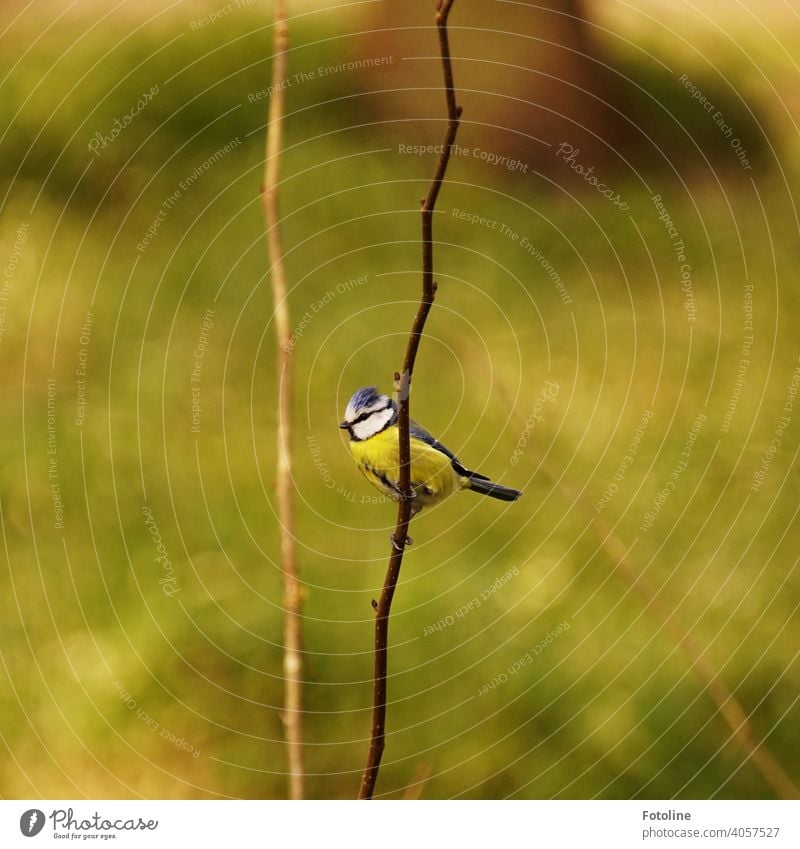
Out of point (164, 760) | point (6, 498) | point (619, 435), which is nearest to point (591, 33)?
point (619, 435)

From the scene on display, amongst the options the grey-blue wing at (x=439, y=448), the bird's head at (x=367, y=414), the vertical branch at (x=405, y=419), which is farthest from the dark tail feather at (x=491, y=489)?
the vertical branch at (x=405, y=419)

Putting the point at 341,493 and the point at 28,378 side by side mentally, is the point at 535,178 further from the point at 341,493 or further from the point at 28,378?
the point at 28,378

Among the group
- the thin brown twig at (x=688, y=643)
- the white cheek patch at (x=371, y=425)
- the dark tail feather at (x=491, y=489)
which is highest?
the white cheek patch at (x=371, y=425)

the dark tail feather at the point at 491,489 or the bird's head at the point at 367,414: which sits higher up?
the bird's head at the point at 367,414

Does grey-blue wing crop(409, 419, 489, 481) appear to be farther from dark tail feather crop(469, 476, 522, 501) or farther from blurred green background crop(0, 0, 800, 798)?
blurred green background crop(0, 0, 800, 798)

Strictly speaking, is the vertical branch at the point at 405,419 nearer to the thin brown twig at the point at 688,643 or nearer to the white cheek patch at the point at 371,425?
the white cheek patch at the point at 371,425

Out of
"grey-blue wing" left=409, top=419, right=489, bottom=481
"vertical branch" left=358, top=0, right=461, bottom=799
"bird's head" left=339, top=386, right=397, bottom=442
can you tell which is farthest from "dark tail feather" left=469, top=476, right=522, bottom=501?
"vertical branch" left=358, top=0, right=461, bottom=799

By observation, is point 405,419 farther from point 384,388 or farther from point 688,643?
point 688,643
